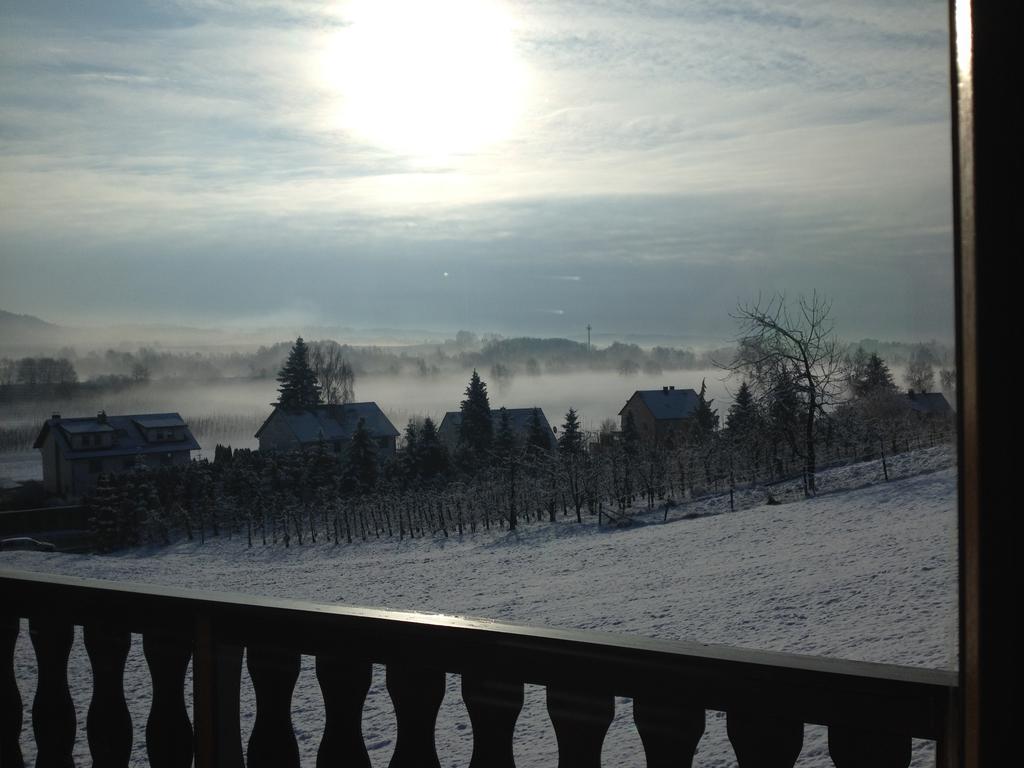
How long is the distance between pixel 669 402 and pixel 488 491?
1.38ft

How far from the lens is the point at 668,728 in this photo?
47.5 inches

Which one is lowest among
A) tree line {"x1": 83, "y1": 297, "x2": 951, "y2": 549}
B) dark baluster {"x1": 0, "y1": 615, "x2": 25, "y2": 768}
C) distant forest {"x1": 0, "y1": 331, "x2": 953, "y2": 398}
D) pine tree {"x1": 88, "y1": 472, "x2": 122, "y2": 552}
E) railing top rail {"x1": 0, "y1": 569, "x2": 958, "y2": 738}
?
dark baluster {"x1": 0, "y1": 615, "x2": 25, "y2": 768}

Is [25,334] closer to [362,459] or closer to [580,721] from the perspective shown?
[362,459]

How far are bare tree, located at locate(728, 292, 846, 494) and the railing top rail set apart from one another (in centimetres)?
57

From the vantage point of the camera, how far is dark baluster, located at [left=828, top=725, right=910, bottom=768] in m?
1.09

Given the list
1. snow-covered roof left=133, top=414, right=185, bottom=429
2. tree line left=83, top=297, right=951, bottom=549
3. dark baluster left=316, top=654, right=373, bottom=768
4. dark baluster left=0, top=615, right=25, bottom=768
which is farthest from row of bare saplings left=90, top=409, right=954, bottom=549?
dark baluster left=316, top=654, right=373, bottom=768

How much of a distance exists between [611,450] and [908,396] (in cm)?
56

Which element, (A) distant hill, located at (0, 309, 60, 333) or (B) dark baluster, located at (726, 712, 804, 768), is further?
(A) distant hill, located at (0, 309, 60, 333)

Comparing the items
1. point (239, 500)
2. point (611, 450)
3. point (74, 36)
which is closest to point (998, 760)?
point (611, 450)

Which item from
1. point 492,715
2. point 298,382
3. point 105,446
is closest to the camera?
point 492,715

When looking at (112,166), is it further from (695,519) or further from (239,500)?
(695,519)

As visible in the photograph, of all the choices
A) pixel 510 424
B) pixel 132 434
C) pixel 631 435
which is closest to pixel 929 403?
pixel 631 435

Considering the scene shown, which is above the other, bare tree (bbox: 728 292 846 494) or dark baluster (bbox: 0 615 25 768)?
bare tree (bbox: 728 292 846 494)

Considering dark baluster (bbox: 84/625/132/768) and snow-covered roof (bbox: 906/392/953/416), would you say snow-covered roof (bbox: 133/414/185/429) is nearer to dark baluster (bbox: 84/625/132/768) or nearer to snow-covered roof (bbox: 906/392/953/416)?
dark baluster (bbox: 84/625/132/768)
